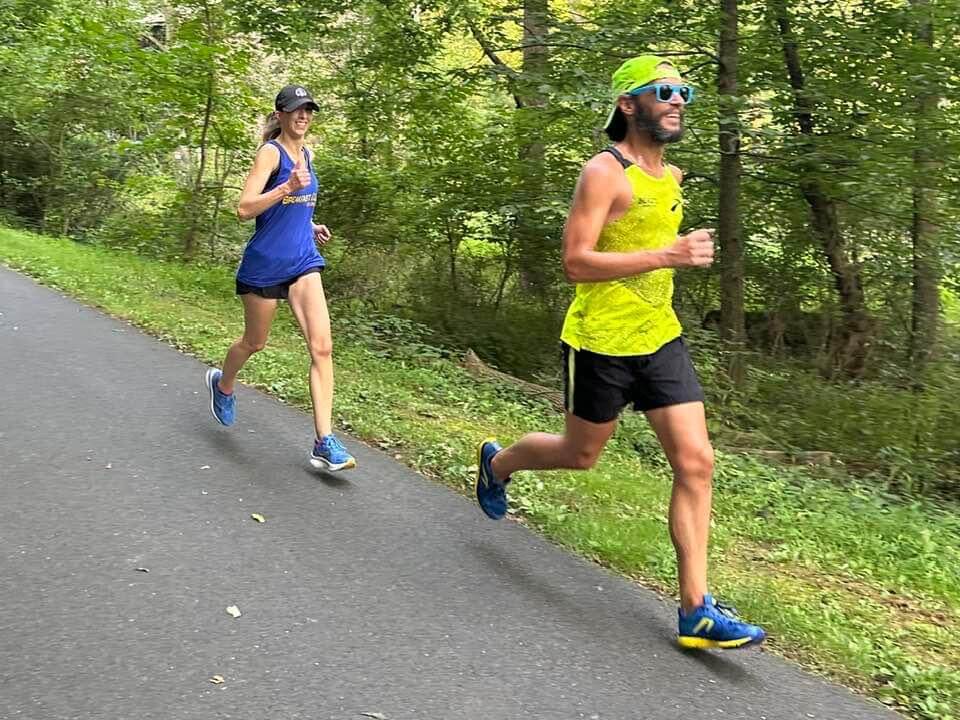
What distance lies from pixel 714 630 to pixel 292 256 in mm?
3031

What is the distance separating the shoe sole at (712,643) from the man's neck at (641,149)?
1819mm

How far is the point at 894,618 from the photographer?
4.38 m

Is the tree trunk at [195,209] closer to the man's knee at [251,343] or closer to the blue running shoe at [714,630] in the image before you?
the man's knee at [251,343]

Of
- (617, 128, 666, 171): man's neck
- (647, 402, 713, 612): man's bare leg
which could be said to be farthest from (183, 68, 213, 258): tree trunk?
(647, 402, 713, 612): man's bare leg

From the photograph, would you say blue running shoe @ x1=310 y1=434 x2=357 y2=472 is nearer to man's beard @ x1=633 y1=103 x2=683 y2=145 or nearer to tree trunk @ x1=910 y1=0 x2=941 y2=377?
man's beard @ x1=633 y1=103 x2=683 y2=145

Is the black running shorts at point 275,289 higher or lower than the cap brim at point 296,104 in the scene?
lower

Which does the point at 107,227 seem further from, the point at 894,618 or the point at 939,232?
the point at 894,618

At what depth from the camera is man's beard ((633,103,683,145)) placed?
11.7 feet

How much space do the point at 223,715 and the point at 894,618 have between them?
3.12m

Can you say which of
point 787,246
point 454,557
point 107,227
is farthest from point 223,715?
point 107,227

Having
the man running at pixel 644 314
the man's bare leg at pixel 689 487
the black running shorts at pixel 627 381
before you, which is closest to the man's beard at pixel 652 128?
the man running at pixel 644 314

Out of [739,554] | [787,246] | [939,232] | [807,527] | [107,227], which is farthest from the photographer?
[107,227]

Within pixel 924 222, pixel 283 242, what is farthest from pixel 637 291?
pixel 924 222

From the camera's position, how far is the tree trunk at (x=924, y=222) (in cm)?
917
